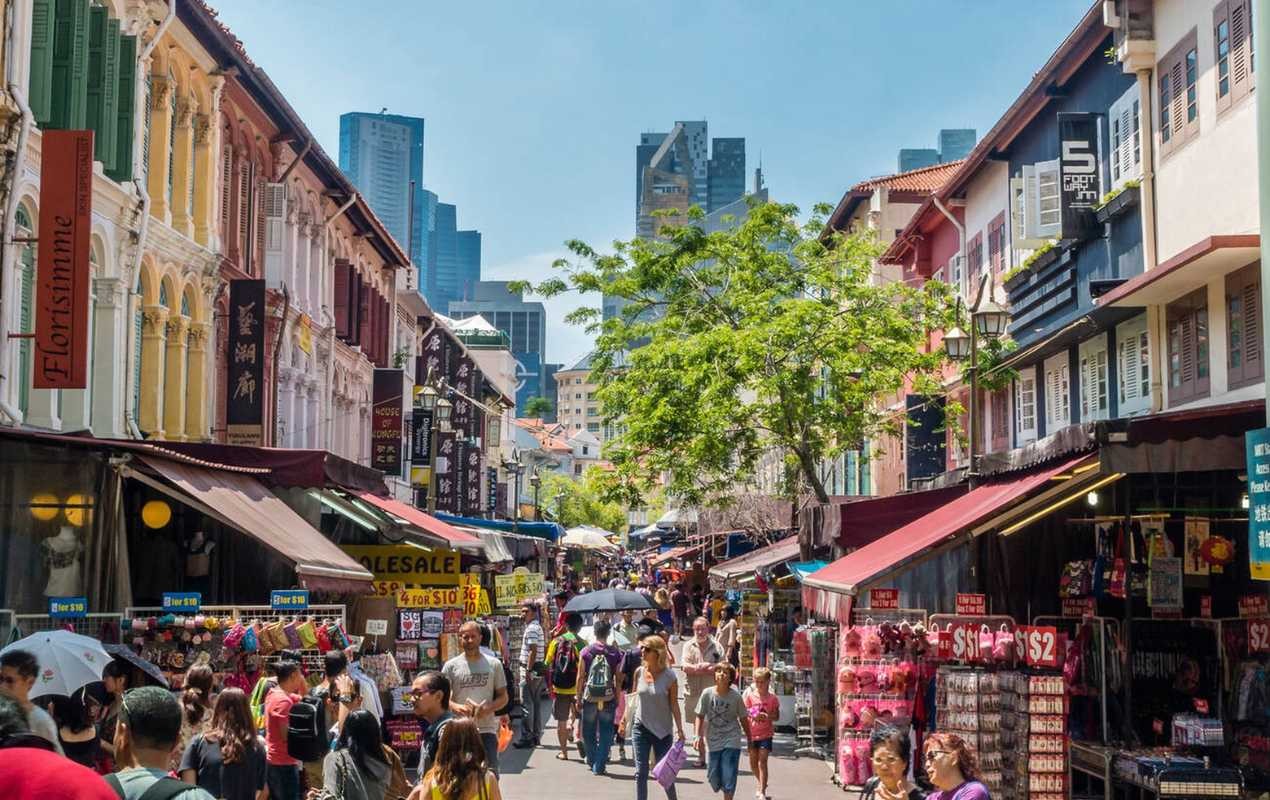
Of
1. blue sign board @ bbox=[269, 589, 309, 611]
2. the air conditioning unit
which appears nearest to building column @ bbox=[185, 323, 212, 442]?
the air conditioning unit

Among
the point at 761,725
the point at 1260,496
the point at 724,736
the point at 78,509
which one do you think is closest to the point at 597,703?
the point at 761,725

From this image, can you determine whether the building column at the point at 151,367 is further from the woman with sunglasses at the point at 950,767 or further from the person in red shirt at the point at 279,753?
the woman with sunglasses at the point at 950,767

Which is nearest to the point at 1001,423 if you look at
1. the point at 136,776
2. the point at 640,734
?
the point at 640,734

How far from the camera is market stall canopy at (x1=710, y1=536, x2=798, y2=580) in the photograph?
25328mm

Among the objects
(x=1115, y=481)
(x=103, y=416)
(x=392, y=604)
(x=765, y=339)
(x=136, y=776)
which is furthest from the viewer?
(x=765, y=339)

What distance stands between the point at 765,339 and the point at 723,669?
12213 mm

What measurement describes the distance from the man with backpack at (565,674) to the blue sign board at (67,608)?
24.2 feet

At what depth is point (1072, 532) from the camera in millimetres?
15664

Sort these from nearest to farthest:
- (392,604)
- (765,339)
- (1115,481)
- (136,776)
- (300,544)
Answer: (136,776) → (1115,481) → (300,544) → (392,604) → (765,339)

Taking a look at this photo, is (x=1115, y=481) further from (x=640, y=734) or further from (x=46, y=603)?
(x=46, y=603)

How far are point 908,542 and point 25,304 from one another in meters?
10.1

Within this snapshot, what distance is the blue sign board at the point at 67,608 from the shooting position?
477 inches

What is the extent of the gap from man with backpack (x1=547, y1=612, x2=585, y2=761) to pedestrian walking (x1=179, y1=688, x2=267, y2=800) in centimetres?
988

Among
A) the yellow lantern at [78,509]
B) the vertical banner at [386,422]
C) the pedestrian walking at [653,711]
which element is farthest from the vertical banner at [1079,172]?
the vertical banner at [386,422]
